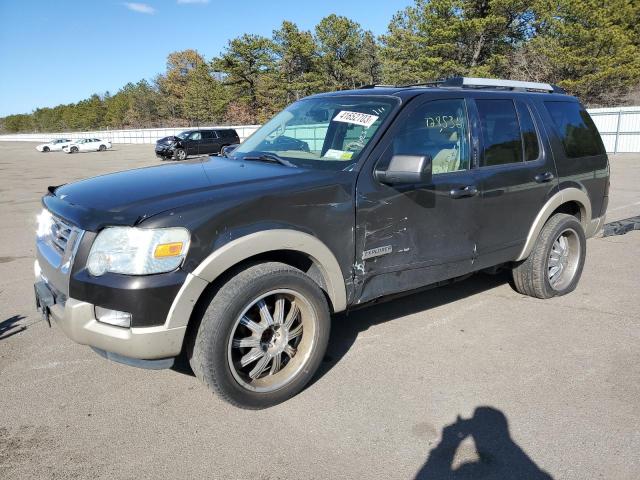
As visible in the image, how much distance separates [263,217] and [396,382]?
1.44 m

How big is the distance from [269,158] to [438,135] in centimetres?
128

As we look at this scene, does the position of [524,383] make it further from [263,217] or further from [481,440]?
[263,217]

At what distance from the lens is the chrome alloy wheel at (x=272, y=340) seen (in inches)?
118

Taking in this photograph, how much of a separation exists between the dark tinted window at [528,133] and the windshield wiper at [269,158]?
2191 millimetres

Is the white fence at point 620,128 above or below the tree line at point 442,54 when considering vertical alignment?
below

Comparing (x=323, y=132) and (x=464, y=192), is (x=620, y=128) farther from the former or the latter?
(x=323, y=132)

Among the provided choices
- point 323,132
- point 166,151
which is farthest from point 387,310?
point 166,151

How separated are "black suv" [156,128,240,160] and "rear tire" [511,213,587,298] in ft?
81.8

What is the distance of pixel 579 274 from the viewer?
16.9 feet

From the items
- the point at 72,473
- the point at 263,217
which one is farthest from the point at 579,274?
the point at 72,473

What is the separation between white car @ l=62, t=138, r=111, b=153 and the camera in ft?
144

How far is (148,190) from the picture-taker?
296 cm

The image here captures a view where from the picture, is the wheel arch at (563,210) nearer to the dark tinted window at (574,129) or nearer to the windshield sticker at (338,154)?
the dark tinted window at (574,129)

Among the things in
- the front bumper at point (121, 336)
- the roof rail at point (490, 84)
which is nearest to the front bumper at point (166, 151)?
the roof rail at point (490, 84)
